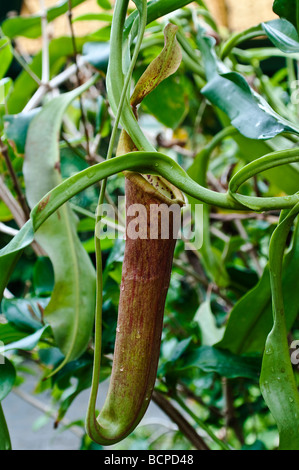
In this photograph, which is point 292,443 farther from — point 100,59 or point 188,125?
point 188,125

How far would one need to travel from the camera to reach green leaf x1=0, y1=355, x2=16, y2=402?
394mm

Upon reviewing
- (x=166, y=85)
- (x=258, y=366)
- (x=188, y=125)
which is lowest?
(x=188, y=125)

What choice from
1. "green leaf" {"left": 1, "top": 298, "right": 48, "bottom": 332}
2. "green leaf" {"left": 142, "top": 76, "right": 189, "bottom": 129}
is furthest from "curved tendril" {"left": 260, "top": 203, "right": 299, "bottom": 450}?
"green leaf" {"left": 142, "top": 76, "right": 189, "bottom": 129}

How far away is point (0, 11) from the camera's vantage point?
1.86m

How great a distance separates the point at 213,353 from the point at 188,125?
1.86m

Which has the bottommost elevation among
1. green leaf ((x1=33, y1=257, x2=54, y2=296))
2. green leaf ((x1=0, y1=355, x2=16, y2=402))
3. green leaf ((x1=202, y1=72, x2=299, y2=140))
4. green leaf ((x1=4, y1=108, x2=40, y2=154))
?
green leaf ((x1=33, y1=257, x2=54, y2=296))

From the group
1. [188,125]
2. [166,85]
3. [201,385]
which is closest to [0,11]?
[188,125]

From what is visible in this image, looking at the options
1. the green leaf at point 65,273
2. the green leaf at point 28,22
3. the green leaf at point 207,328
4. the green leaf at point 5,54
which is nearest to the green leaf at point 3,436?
the green leaf at point 65,273

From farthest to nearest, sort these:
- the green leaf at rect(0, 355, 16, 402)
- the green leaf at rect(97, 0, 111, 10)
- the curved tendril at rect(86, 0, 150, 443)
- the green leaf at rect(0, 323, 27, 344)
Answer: the green leaf at rect(97, 0, 111, 10), the green leaf at rect(0, 323, 27, 344), the green leaf at rect(0, 355, 16, 402), the curved tendril at rect(86, 0, 150, 443)

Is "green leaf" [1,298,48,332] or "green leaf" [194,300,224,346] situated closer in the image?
"green leaf" [1,298,48,332]

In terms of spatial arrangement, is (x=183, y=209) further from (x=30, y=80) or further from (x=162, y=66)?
(x=30, y=80)

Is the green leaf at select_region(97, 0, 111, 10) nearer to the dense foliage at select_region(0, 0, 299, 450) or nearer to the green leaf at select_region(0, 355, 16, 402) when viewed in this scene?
the dense foliage at select_region(0, 0, 299, 450)

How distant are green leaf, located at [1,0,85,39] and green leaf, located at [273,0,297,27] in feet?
1.17
